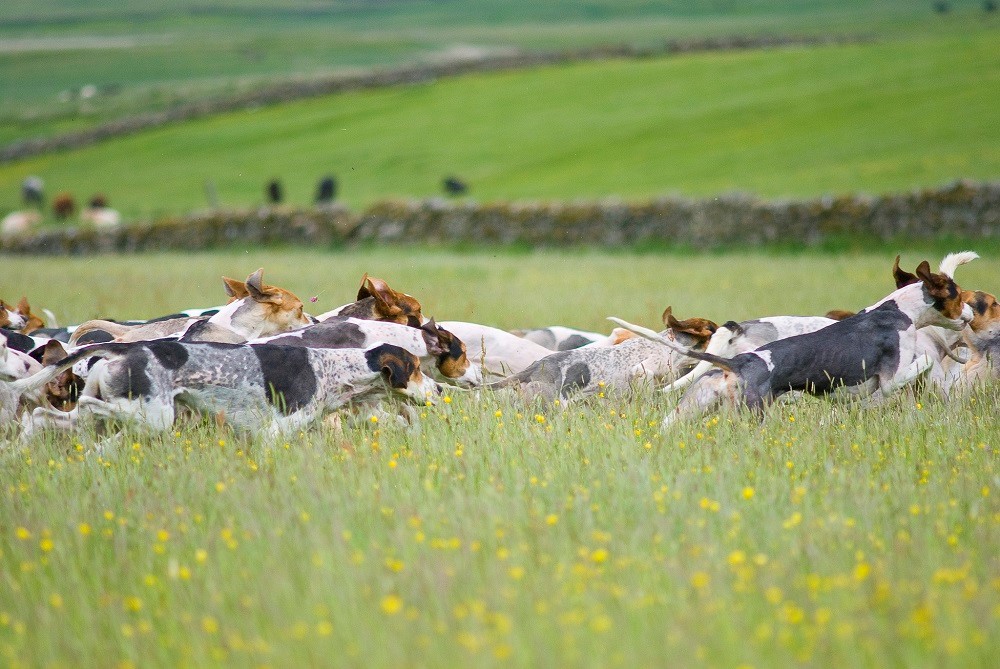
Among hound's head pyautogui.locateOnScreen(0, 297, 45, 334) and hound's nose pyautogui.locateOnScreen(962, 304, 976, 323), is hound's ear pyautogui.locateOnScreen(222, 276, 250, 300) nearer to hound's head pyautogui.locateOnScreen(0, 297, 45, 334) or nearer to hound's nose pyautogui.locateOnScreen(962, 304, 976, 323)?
hound's head pyautogui.locateOnScreen(0, 297, 45, 334)

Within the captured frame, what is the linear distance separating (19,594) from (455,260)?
52.4 ft

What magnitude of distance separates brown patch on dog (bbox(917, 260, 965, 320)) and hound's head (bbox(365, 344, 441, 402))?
3426mm

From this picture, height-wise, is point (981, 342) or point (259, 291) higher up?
point (259, 291)

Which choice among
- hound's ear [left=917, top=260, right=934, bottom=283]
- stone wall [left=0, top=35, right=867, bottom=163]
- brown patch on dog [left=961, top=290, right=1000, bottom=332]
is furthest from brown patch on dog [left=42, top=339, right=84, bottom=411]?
stone wall [left=0, top=35, right=867, bottom=163]

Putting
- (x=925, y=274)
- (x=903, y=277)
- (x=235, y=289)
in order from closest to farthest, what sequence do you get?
(x=925, y=274) → (x=903, y=277) → (x=235, y=289)

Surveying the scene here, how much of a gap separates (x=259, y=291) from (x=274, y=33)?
415ft

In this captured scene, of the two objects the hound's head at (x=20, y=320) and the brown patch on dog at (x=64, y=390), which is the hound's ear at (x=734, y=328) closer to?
the brown patch on dog at (x=64, y=390)

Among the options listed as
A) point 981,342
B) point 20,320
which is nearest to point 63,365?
point 20,320

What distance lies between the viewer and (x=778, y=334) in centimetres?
730

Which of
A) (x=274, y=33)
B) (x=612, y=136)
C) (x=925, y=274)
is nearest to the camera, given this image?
(x=925, y=274)

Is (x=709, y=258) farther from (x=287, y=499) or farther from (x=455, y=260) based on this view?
(x=287, y=499)

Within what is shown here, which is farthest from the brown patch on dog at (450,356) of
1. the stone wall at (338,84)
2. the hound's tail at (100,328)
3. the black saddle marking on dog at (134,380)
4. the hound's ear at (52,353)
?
the stone wall at (338,84)

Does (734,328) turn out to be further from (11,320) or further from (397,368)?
(11,320)

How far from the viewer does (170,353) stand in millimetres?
5887
